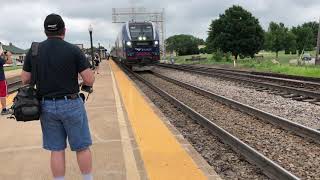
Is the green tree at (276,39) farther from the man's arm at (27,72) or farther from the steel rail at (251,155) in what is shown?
the man's arm at (27,72)

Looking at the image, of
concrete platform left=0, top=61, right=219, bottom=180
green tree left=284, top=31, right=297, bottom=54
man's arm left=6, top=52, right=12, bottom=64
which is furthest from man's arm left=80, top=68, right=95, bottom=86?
green tree left=284, top=31, right=297, bottom=54

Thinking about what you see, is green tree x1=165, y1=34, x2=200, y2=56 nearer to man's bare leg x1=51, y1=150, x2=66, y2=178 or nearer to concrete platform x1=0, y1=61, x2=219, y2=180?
concrete platform x1=0, y1=61, x2=219, y2=180

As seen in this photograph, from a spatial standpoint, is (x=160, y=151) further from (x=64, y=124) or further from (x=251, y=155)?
(x=64, y=124)

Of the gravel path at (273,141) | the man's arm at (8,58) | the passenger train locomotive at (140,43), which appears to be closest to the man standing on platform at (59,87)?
the gravel path at (273,141)

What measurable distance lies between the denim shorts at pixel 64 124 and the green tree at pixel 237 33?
72.4m

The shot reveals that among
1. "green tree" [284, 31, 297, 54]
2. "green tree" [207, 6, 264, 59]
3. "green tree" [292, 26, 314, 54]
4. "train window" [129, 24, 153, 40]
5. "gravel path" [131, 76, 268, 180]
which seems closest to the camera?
"gravel path" [131, 76, 268, 180]

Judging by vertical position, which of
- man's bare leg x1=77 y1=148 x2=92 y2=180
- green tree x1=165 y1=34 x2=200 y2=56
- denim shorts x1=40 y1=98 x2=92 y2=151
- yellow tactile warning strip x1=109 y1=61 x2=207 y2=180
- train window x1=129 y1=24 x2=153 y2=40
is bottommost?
green tree x1=165 y1=34 x2=200 y2=56

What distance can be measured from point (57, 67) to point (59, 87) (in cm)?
20

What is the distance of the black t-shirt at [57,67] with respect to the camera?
4914 mm

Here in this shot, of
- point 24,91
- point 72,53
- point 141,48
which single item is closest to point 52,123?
point 24,91

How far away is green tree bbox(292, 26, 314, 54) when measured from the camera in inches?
5103

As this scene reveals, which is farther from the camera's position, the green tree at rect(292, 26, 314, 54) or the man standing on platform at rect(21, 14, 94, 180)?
the green tree at rect(292, 26, 314, 54)

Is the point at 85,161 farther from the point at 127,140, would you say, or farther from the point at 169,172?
the point at 127,140

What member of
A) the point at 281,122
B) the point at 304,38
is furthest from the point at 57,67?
the point at 304,38
